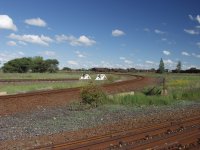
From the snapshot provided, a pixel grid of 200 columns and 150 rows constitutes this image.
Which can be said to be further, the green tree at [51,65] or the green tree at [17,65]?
the green tree at [51,65]

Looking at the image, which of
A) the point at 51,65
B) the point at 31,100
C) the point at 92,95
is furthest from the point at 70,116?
the point at 51,65

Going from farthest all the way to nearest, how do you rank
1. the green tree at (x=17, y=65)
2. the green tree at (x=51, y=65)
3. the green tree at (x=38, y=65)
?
the green tree at (x=51, y=65)
the green tree at (x=38, y=65)
the green tree at (x=17, y=65)

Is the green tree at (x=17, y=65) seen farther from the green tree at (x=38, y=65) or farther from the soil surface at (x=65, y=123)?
the soil surface at (x=65, y=123)

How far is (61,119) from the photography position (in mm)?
18391

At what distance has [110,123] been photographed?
17.0 m

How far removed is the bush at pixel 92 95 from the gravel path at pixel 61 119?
817mm

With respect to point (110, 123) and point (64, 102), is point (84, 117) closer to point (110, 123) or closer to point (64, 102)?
point (110, 123)

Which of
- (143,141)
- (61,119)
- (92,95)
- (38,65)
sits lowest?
(61,119)

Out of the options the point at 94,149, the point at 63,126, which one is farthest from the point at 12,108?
the point at 94,149

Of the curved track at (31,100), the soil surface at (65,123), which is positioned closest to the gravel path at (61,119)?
the soil surface at (65,123)

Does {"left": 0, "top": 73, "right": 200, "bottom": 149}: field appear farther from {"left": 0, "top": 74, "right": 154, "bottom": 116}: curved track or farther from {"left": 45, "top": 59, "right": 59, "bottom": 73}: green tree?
{"left": 45, "top": 59, "right": 59, "bottom": 73}: green tree

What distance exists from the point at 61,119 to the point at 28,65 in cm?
11396

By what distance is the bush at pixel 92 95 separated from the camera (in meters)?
24.1

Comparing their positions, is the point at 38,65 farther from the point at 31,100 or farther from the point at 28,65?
the point at 31,100
